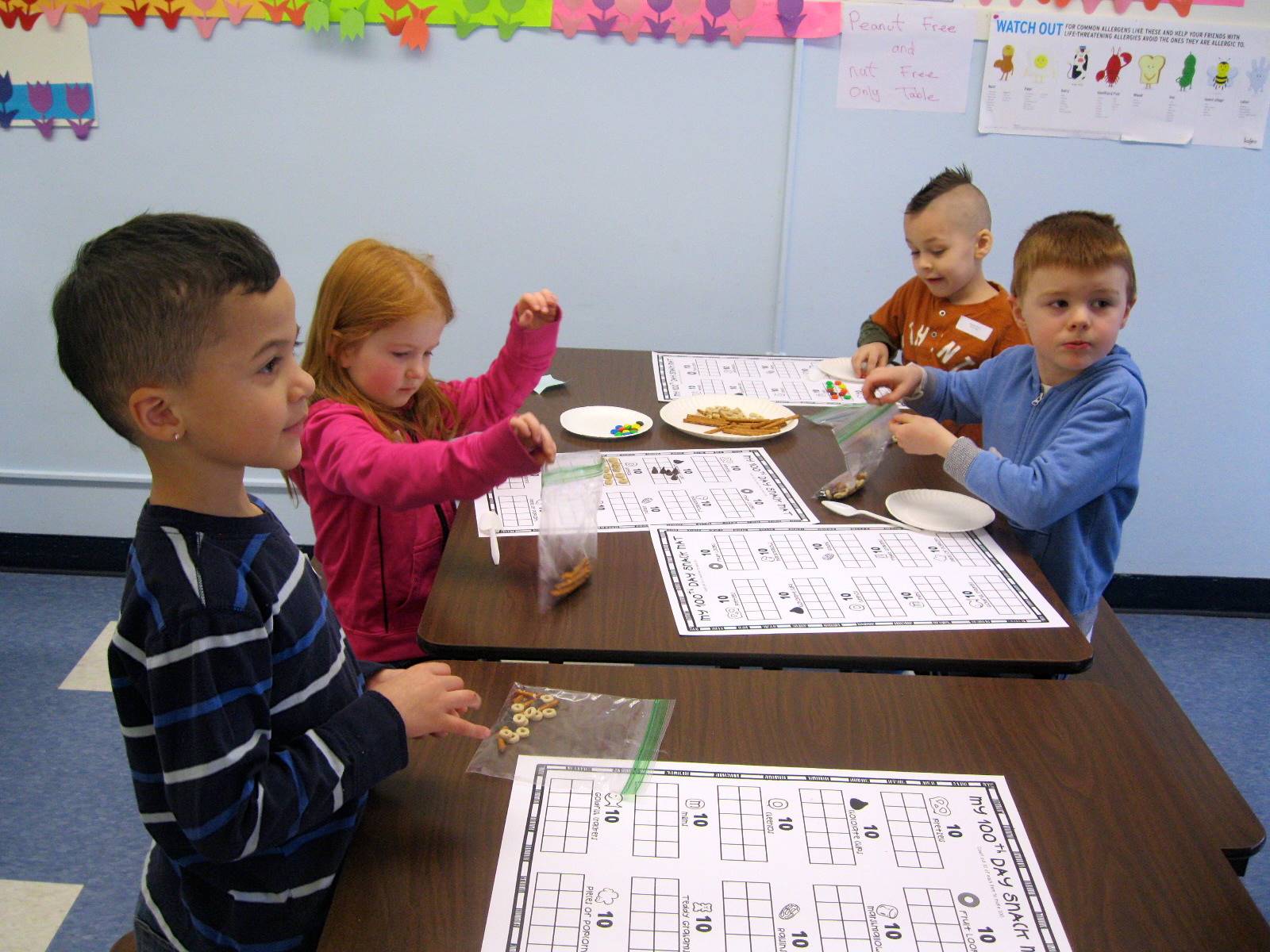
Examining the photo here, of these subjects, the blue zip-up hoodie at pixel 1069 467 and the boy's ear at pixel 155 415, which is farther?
the blue zip-up hoodie at pixel 1069 467

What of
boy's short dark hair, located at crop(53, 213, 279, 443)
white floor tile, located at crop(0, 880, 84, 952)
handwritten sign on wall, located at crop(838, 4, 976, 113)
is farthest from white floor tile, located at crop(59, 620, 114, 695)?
handwritten sign on wall, located at crop(838, 4, 976, 113)

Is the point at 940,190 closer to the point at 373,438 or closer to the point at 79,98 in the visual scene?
the point at 373,438

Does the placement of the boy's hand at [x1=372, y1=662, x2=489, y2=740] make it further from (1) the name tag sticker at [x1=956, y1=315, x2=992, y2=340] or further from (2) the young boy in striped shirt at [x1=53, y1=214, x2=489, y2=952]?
(1) the name tag sticker at [x1=956, y1=315, x2=992, y2=340]

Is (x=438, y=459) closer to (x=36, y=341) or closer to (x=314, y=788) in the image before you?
(x=314, y=788)

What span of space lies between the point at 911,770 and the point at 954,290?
57.0 inches

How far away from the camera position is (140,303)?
2.46 feet

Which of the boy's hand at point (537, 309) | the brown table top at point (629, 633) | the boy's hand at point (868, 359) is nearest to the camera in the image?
the brown table top at point (629, 633)

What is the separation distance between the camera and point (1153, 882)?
2.41ft

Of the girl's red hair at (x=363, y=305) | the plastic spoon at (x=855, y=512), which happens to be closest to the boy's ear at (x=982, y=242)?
the plastic spoon at (x=855, y=512)

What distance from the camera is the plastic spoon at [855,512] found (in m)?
1.33

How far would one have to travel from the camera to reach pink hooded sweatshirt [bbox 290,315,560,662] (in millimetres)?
1188

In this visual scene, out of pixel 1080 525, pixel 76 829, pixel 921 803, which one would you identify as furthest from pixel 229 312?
pixel 76 829

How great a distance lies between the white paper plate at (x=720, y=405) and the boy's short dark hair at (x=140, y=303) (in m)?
0.95

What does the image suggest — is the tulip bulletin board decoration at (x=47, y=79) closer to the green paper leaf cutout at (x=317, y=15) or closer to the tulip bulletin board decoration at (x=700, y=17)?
the green paper leaf cutout at (x=317, y=15)
